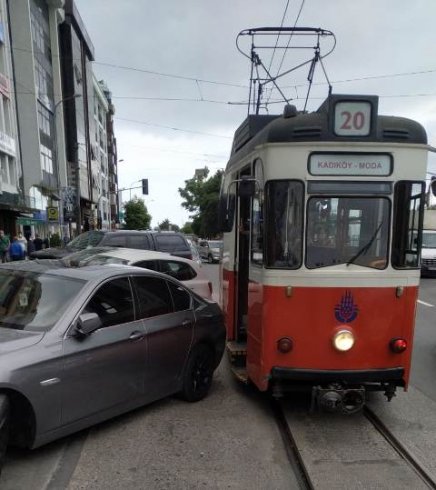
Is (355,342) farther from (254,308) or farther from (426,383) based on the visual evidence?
(426,383)

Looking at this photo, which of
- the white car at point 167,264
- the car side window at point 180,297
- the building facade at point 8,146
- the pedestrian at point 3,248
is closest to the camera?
the car side window at point 180,297

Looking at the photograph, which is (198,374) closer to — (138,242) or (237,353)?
(237,353)

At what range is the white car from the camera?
331 inches

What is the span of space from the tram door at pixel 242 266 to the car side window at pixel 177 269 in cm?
246

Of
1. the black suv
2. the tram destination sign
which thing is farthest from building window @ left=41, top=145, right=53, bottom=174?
the tram destination sign

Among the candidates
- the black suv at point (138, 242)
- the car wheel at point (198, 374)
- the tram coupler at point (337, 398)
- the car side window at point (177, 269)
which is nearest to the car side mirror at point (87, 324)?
the car wheel at point (198, 374)

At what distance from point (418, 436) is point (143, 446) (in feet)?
8.52

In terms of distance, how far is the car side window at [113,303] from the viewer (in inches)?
173

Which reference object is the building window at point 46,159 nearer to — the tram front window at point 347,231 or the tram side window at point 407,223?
the tram front window at point 347,231

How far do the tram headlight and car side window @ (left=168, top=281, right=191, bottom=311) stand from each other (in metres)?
1.79

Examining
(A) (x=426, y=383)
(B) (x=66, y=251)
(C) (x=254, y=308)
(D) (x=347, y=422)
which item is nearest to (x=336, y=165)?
(C) (x=254, y=308)

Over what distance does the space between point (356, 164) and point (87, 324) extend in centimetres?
284

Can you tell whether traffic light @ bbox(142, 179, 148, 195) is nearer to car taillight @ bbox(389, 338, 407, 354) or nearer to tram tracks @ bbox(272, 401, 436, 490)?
tram tracks @ bbox(272, 401, 436, 490)

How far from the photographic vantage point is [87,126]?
56875mm
